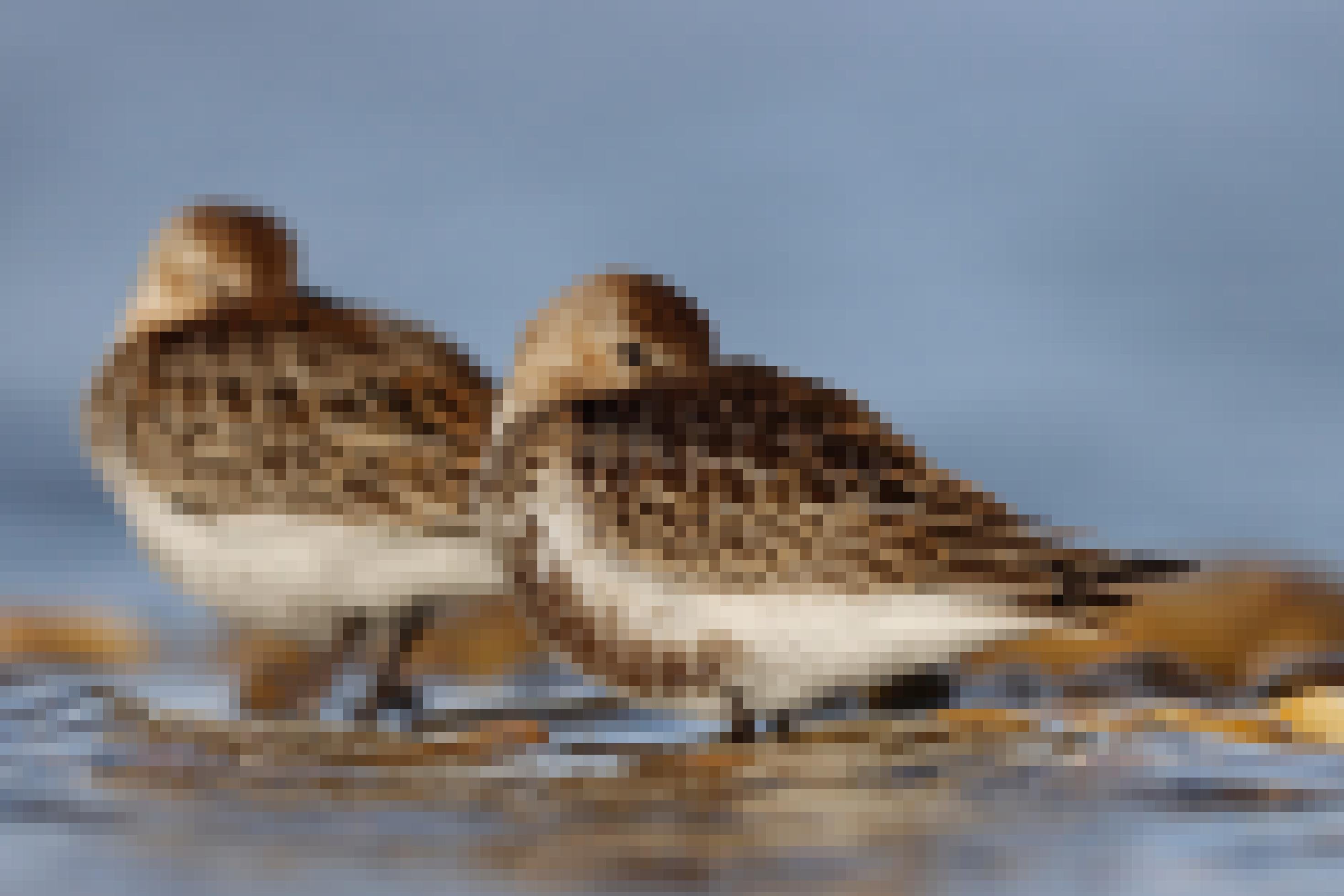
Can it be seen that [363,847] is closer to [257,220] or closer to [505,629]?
[505,629]

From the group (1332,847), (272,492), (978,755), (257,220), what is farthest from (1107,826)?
(257,220)

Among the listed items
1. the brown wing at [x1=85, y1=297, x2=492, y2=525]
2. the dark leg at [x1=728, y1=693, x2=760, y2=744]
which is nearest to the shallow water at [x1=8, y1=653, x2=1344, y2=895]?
the dark leg at [x1=728, y1=693, x2=760, y2=744]

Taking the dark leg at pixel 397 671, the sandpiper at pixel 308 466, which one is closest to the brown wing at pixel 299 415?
the sandpiper at pixel 308 466

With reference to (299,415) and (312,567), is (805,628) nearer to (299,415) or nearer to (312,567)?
(312,567)

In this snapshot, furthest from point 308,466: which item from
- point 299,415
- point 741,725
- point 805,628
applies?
point 805,628

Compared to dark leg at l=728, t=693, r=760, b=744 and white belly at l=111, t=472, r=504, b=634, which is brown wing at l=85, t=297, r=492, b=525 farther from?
dark leg at l=728, t=693, r=760, b=744

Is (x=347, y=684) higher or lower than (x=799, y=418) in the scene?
lower

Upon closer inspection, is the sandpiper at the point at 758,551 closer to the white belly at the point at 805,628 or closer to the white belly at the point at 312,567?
the white belly at the point at 805,628

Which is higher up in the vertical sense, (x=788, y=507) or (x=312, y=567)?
(x=788, y=507)
